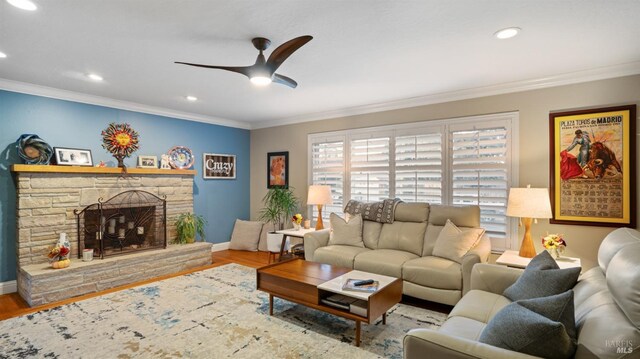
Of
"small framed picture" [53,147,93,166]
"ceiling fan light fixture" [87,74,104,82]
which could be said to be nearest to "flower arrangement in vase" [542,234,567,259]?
"ceiling fan light fixture" [87,74,104,82]

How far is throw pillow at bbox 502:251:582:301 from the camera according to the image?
1971 millimetres

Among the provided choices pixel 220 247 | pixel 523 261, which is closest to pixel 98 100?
pixel 220 247

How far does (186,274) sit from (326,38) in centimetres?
376

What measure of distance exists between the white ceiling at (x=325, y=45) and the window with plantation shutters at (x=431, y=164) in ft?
1.67

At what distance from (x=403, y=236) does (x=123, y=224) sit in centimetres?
393

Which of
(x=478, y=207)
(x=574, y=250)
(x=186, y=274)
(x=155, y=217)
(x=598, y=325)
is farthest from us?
(x=155, y=217)

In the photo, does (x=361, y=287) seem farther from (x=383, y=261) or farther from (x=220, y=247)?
(x=220, y=247)

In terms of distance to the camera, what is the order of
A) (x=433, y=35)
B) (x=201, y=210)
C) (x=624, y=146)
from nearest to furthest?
(x=433, y=35), (x=624, y=146), (x=201, y=210)

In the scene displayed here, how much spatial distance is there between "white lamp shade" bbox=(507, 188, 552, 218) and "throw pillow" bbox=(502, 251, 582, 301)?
1066mm

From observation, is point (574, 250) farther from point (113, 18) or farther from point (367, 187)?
point (113, 18)

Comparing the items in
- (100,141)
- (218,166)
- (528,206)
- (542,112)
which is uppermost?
(542,112)

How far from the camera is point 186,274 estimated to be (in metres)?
4.66

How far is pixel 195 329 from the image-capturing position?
2965mm

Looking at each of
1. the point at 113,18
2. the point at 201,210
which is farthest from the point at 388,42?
the point at 201,210
